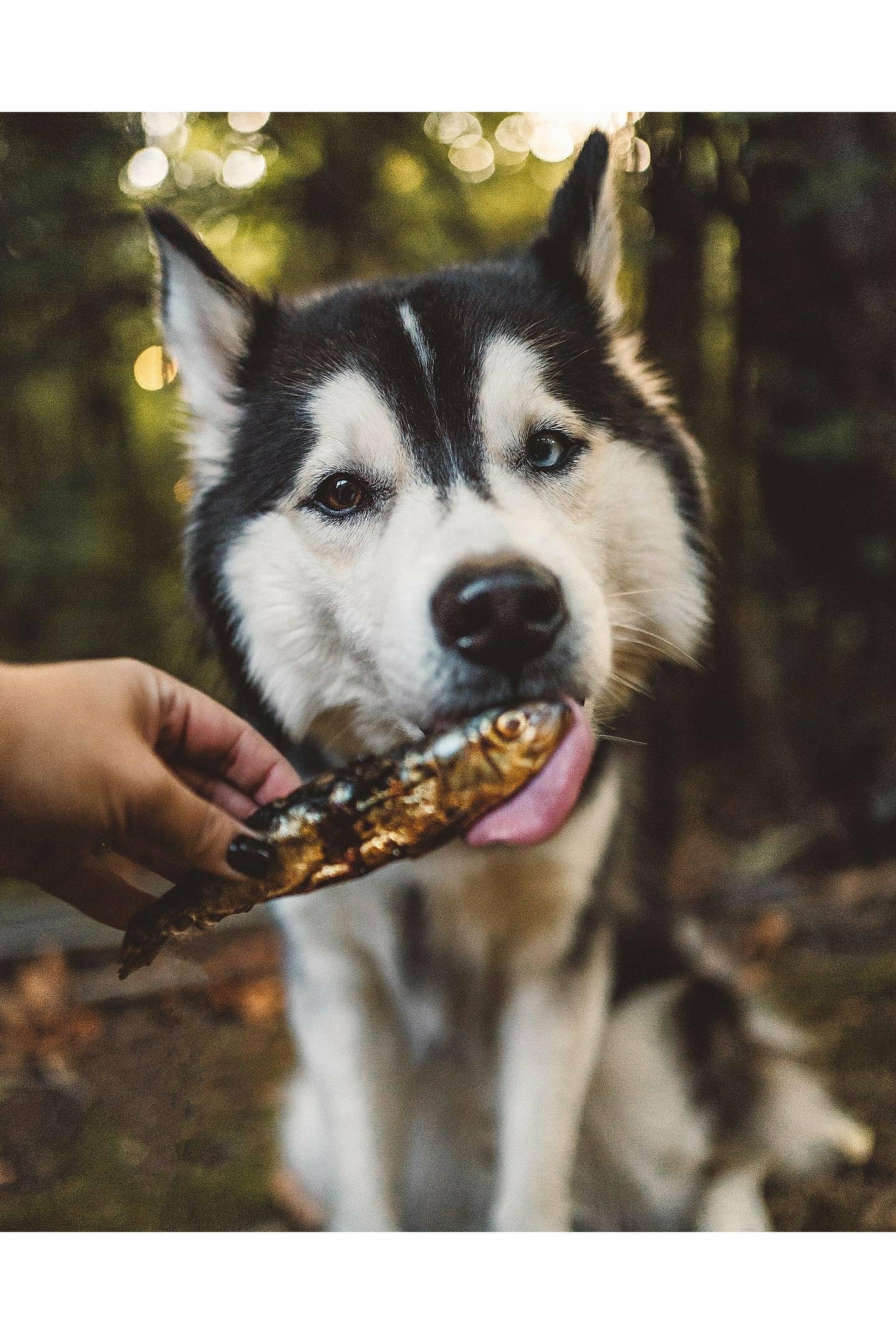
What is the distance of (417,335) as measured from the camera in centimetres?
123

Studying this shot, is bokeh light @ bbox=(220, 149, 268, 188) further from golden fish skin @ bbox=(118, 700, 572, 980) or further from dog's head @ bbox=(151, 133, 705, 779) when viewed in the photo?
golden fish skin @ bbox=(118, 700, 572, 980)

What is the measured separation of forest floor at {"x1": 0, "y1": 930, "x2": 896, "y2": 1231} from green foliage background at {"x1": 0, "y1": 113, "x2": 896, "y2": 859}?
2.18 feet

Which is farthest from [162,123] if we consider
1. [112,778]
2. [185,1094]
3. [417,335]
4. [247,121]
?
[185,1094]

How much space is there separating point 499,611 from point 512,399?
1.08ft

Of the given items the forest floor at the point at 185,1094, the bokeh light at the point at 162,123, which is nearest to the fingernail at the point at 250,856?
the forest floor at the point at 185,1094

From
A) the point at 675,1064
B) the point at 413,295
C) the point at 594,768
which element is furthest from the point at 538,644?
the point at 675,1064

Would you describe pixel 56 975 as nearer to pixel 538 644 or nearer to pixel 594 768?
pixel 594 768

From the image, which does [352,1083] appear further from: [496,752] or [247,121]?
[247,121]

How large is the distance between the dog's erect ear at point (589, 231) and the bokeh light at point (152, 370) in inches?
22.6

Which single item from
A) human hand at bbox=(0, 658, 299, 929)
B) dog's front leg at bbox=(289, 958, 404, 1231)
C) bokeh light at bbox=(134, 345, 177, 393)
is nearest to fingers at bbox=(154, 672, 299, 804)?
human hand at bbox=(0, 658, 299, 929)

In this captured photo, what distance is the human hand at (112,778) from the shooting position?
2.96ft

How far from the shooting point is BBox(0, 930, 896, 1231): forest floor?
1.47 metres

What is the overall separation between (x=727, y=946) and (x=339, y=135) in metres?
1.81

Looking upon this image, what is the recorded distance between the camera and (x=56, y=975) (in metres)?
2.10
